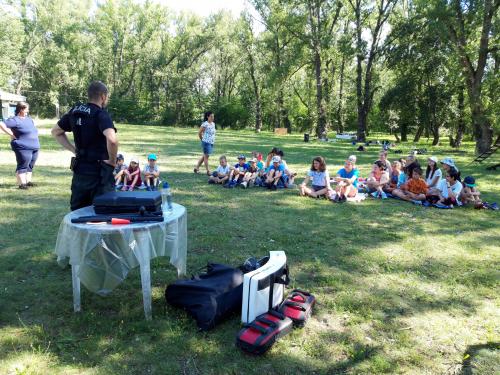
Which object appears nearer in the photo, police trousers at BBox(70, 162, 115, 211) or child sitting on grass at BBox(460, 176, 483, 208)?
police trousers at BBox(70, 162, 115, 211)

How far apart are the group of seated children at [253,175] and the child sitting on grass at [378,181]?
2.03 metres

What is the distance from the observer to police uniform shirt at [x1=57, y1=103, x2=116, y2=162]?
3.95 meters

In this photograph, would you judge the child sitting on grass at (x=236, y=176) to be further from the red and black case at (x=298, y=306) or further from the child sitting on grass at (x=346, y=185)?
the red and black case at (x=298, y=306)

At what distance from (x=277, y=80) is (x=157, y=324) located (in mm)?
34422

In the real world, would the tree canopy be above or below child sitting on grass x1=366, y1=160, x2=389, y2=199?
above

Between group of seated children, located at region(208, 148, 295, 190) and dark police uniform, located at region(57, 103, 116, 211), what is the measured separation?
582 cm

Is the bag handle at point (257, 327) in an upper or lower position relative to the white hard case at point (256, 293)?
lower

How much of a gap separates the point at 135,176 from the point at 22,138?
8.32ft

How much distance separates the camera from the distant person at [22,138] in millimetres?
8078

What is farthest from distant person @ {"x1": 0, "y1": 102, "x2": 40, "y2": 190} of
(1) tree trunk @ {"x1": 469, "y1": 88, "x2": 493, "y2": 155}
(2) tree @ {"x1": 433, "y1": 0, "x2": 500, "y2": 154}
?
(1) tree trunk @ {"x1": 469, "y1": 88, "x2": 493, "y2": 155}

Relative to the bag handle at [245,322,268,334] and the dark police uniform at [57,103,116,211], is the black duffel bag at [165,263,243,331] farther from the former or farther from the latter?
the dark police uniform at [57,103,116,211]

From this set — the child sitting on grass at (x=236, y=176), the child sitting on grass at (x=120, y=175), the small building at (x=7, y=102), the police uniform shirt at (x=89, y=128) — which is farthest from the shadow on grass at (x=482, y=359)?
the small building at (x=7, y=102)

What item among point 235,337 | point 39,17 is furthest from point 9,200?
point 39,17

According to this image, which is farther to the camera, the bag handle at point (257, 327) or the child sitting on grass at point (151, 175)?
the child sitting on grass at point (151, 175)
